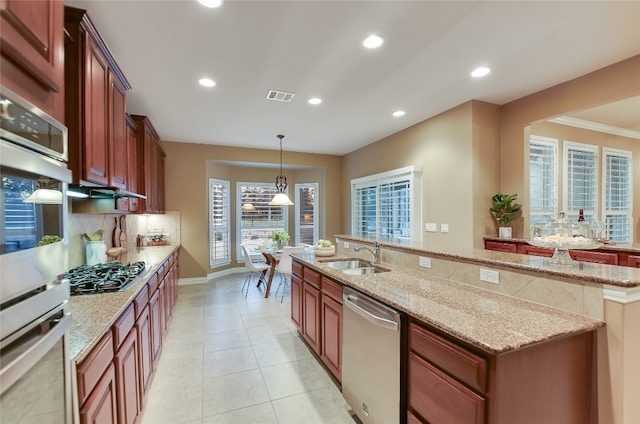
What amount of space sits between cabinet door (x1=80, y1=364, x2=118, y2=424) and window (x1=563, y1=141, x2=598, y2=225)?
19.4 ft

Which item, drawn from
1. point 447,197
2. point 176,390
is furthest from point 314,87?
point 176,390

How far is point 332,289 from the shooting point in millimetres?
2299

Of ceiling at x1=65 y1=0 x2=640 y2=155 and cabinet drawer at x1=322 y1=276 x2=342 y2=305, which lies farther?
cabinet drawer at x1=322 y1=276 x2=342 y2=305

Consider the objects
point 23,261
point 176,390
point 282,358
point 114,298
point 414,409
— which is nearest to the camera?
point 23,261

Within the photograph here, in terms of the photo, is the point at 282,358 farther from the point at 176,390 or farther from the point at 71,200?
the point at 71,200

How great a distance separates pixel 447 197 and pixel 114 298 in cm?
382

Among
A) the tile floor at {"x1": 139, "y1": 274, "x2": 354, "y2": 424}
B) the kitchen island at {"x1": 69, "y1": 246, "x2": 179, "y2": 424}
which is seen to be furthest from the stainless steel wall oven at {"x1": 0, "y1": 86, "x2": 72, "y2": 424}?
the tile floor at {"x1": 139, "y1": 274, "x2": 354, "y2": 424}

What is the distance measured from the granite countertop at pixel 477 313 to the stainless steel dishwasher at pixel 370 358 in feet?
0.30

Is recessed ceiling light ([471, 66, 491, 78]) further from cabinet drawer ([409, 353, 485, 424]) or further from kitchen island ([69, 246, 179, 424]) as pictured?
kitchen island ([69, 246, 179, 424])

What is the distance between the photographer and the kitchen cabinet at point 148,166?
3629 mm

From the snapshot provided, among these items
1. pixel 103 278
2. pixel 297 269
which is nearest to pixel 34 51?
pixel 103 278

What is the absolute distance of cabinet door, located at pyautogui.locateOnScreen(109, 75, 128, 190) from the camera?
2201 millimetres

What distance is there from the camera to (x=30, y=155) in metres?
0.67

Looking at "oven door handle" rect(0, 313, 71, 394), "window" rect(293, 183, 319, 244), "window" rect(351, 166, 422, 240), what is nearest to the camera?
"oven door handle" rect(0, 313, 71, 394)
